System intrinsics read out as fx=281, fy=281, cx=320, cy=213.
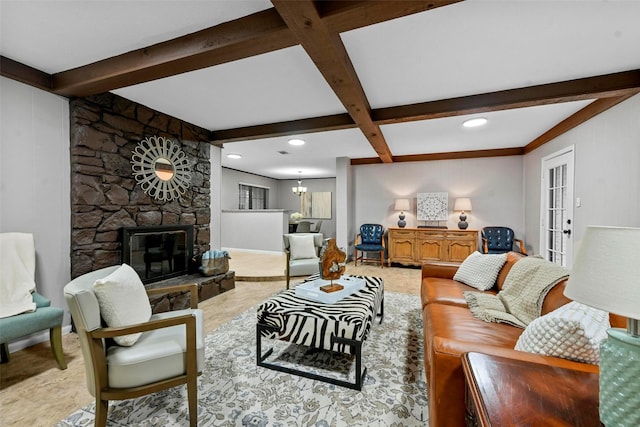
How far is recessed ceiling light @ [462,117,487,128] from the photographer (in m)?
3.48

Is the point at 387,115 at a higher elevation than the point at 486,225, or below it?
higher

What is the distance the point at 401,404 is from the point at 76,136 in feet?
11.0

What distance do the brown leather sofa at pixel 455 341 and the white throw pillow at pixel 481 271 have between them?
0.17 feet

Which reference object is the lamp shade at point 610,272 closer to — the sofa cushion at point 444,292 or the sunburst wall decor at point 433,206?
the sofa cushion at point 444,292

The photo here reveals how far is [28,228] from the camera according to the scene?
7.59ft

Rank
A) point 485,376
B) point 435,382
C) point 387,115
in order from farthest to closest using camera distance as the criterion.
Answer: point 387,115 < point 435,382 < point 485,376

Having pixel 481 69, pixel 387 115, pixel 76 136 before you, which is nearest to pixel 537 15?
pixel 481 69

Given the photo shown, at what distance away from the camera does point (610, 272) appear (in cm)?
72

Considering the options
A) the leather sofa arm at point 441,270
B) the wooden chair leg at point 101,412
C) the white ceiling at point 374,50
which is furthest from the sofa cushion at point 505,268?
the wooden chair leg at point 101,412

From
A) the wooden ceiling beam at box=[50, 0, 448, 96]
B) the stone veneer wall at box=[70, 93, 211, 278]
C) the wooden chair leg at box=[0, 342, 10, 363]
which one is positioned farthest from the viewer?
the stone veneer wall at box=[70, 93, 211, 278]

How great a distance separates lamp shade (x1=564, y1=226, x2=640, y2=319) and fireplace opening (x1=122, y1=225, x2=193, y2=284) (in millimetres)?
3461

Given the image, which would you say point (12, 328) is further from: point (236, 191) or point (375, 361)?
point (236, 191)

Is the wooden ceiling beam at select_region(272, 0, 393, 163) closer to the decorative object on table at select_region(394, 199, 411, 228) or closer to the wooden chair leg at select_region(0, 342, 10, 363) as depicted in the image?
the wooden chair leg at select_region(0, 342, 10, 363)

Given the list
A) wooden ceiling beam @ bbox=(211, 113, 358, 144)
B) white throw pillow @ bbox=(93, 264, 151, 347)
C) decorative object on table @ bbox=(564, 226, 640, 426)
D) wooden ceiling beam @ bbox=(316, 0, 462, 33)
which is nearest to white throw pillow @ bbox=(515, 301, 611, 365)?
decorative object on table @ bbox=(564, 226, 640, 426)
